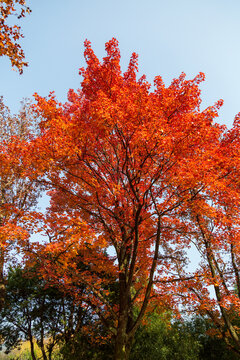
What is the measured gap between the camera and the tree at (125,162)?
6.57m

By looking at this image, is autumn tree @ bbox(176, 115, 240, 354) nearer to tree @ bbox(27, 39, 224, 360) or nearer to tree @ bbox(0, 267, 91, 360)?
tree @ bbox(27, 39, 224, 360)

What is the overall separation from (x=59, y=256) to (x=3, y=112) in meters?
10.4

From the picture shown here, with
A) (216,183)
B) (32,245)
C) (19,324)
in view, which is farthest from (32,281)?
(216,183)

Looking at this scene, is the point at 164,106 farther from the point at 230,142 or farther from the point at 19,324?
the point at 19,324

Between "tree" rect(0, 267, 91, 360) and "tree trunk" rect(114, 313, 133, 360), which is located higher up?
"tree" rect(0, 267, 91, 360)

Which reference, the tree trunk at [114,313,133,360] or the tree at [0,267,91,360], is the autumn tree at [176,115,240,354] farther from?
the tree at [0,267,91,360]

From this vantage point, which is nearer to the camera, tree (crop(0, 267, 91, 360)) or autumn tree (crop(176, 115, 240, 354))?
autumn tree (crop(176, 115, 240, 354))

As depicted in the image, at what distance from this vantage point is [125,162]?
7398mm

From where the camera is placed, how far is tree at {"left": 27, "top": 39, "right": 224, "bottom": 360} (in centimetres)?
657

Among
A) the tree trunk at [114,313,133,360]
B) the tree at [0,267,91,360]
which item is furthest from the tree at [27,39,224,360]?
the tree at [0,267,91,360]

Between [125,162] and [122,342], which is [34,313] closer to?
[122,342]

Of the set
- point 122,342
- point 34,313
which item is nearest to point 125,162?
point 122,342

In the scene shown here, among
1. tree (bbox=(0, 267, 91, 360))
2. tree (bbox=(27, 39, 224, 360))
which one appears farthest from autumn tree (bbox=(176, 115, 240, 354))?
tree (bbox=(0, 267, 91, 360))

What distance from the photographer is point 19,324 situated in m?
13.4
